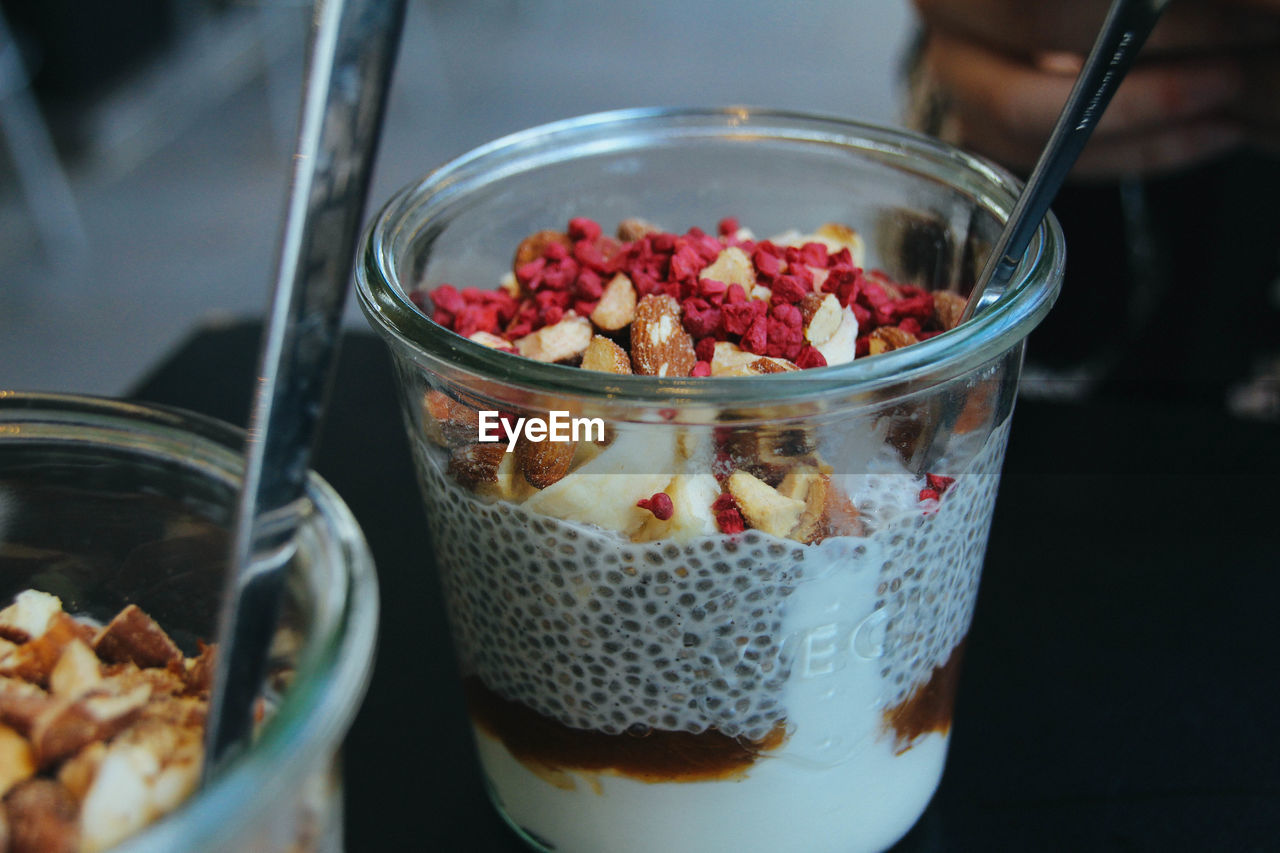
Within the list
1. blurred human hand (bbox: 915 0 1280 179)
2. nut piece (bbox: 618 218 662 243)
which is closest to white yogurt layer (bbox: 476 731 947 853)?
nut piece (bbox: 618 218 662 243)

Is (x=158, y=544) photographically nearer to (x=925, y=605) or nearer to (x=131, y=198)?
(x=925, y=605)

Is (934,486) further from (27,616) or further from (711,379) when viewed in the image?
(27,616)

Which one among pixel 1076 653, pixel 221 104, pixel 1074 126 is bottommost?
pixel 221 104

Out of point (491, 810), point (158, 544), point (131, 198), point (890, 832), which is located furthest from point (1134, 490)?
point (131, 198)

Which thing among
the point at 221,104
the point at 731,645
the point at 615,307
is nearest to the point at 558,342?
the point at 615,307

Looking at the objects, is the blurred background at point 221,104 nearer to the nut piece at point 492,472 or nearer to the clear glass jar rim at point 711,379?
the clear glass jar rim at point 711,379
